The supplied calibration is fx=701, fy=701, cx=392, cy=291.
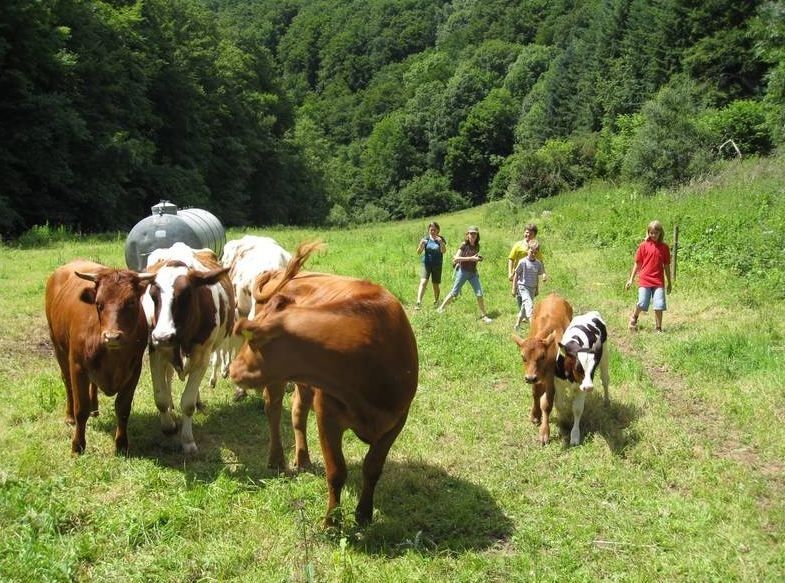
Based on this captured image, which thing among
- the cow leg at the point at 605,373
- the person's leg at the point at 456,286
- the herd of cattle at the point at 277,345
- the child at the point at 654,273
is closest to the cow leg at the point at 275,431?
the herd of cattle at the point at 277,345

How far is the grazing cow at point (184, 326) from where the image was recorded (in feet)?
19.7

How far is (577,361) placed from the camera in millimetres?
7023

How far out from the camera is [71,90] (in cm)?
3128

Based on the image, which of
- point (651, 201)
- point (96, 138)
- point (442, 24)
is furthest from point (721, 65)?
point (442, 24)

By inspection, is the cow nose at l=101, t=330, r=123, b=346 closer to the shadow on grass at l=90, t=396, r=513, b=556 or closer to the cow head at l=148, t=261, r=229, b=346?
the cow head at l=148, t=261, r=229, b=346

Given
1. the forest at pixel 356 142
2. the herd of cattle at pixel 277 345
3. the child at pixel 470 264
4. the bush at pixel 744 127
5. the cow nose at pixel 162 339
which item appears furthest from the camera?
the bush at pixel 744 127

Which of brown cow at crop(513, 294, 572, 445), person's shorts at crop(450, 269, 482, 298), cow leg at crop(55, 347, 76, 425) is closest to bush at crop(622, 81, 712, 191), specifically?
person's shorts at crop(450, 269, 482, 298)

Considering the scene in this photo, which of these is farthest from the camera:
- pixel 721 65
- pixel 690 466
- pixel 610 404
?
pixel 721 65

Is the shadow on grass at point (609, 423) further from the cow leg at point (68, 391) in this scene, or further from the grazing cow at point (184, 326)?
the cow leg at point (68, 391)

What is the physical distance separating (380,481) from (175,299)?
2.36 meters

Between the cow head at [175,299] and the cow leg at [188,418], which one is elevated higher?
the cow head at [175,299]

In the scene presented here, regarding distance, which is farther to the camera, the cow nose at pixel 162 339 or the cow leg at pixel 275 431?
the cow leg at pixel 275 431

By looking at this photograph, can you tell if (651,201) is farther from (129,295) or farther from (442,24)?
(442,24)

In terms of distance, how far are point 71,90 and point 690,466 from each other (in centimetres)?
3199
